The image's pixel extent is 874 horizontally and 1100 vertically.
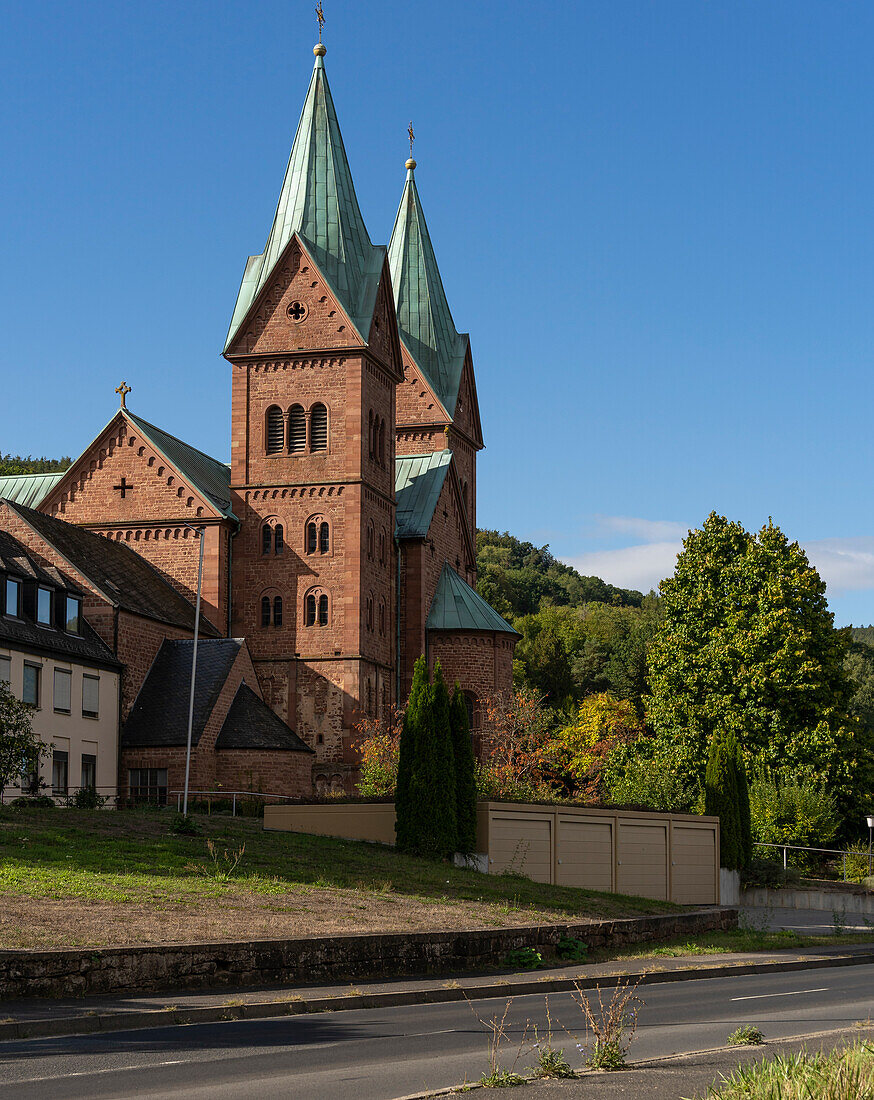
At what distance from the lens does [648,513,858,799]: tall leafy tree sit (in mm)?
51281

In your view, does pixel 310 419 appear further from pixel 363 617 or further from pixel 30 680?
pixel 30 680

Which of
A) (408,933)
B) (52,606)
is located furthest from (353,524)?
(408,933)

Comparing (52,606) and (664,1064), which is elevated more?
(52,606)

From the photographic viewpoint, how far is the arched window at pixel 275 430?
185 feet

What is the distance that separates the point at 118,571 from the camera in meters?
51.2

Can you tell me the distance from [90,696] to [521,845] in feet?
59.0

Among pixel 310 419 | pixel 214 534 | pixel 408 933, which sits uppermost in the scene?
pixel 310 419

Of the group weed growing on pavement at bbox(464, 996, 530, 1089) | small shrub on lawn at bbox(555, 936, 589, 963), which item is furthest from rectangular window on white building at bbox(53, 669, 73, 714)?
weed growing on pavement at bbox(464, 996, 530, 1089)

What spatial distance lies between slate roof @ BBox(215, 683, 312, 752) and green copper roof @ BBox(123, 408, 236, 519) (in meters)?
8.78

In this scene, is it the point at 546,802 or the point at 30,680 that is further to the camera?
the point at 30,680

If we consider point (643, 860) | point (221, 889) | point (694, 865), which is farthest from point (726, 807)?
point (221, 889)

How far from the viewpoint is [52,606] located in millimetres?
44844

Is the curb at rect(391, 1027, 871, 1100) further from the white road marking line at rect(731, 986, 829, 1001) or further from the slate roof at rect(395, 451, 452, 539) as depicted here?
the slate roof at rect(395, 451, 452, 539)

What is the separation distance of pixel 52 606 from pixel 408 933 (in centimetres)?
2730
